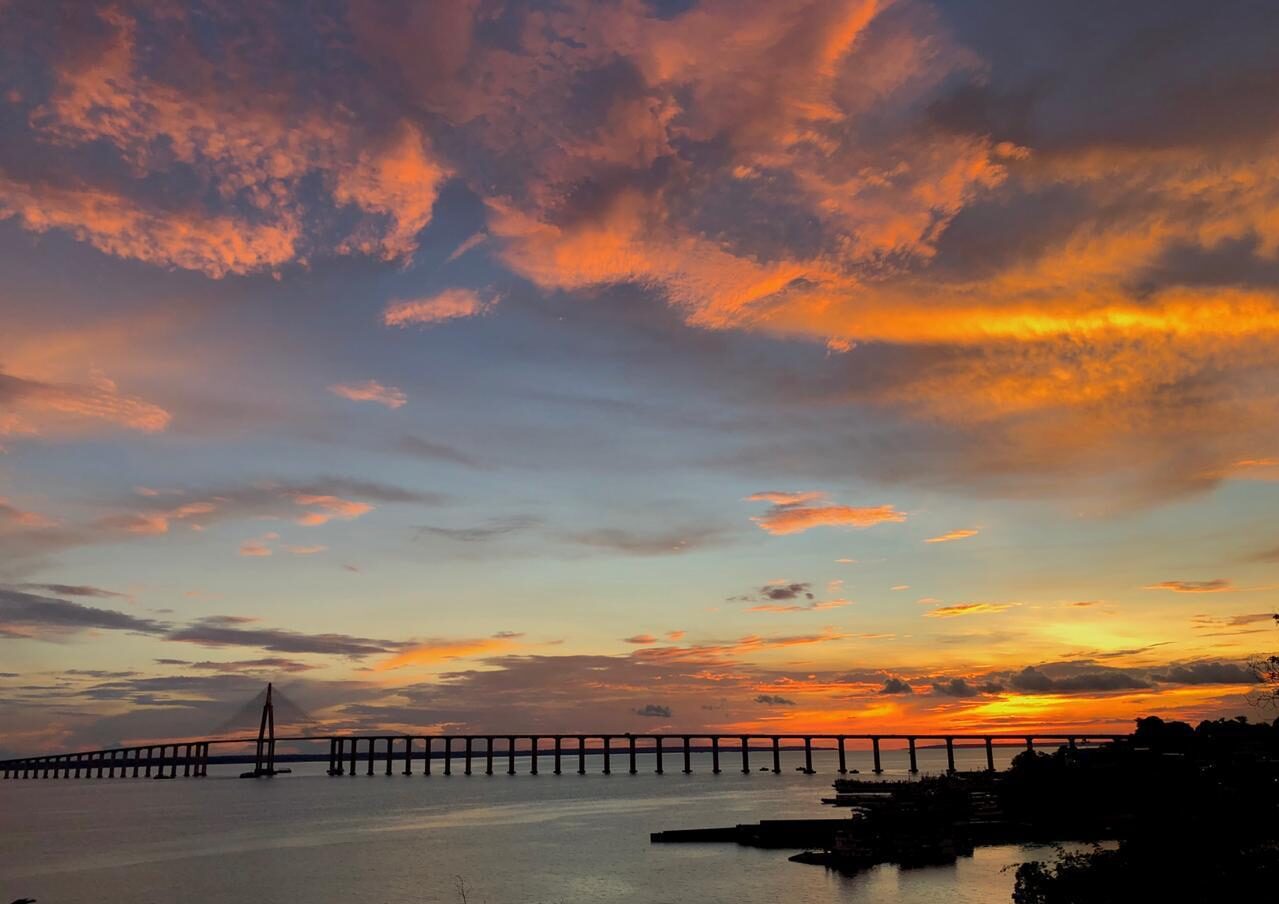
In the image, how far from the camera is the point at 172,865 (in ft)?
355

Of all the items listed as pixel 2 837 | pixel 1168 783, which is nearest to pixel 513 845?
pixel 1168 783

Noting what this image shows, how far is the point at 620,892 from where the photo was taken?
8406 cm

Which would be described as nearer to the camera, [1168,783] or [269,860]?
[1168,783]


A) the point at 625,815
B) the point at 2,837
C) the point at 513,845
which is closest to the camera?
the point at 513,845

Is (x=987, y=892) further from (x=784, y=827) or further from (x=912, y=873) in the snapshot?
(x=784, y=827)

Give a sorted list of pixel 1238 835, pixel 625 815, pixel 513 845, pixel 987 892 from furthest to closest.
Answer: pixel 625 815
pixel 513 845
pixel 987 892
pixel 1238 835

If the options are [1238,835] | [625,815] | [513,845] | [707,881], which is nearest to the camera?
[1238,835]

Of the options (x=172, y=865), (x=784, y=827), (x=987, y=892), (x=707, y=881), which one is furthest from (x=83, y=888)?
(x=987, y=892)

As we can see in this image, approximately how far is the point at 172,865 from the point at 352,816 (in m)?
74.0

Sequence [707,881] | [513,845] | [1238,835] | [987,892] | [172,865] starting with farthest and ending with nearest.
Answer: [513,845], [172,865], [707,881], [987,892], [1238,835]

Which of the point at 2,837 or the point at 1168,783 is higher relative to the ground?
the point at 1168,783

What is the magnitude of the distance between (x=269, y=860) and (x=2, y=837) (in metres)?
71.7

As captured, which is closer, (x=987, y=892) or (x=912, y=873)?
(x=987, y=892)

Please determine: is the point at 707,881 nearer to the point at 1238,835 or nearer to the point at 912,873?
the point at 912,873
